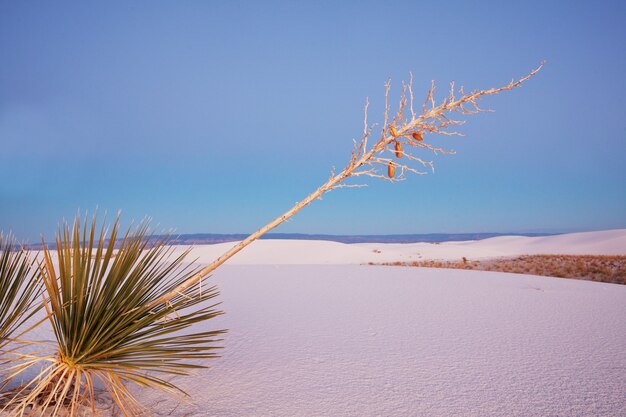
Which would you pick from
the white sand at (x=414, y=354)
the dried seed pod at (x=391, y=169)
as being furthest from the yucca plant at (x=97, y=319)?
the dried seed pod at (x=391, y=169)

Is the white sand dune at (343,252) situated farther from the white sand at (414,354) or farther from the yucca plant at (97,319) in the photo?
the yucca plant at (97,319)

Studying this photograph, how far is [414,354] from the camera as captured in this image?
467 cm

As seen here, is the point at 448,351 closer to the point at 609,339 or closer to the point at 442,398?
the point at 442,398

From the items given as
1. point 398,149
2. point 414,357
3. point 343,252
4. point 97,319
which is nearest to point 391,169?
point 398,149

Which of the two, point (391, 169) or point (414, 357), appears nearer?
point (391, 169)

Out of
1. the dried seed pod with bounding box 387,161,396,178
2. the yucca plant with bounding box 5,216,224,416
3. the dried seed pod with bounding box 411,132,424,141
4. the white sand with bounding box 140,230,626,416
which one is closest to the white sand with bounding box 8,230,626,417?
the white sand with bounding box 140,230,626,416

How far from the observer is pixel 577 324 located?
6.21m

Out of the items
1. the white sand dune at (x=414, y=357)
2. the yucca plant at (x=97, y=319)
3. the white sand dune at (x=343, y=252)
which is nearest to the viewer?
the yucca plant at (x=97, y=319)

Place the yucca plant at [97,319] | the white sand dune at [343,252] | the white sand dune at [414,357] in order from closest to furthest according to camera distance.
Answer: the yucca plant at [97,319] < the white sand dune at [414,357] < the white sand dune at [343,252]

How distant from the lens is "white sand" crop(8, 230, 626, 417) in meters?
Result: 3.35

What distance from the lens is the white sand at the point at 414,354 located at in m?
3.35

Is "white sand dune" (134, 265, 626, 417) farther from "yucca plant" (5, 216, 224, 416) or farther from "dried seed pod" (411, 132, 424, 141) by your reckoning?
"dried seed pod" (411, 132, 424, 141)

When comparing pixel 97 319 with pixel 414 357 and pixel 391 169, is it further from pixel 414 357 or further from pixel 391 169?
pixel 414 357

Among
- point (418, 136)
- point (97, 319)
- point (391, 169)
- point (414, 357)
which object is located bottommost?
point (414, 357)
